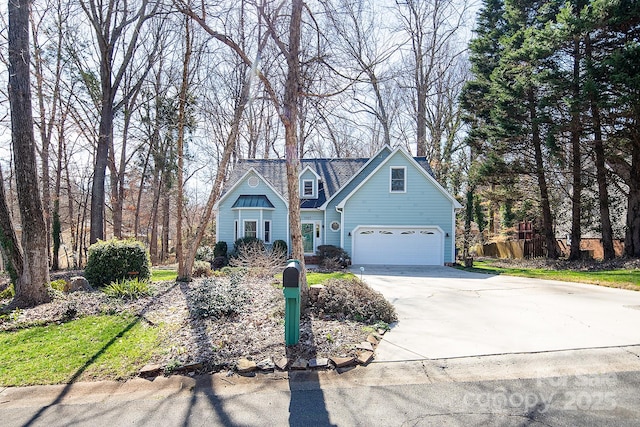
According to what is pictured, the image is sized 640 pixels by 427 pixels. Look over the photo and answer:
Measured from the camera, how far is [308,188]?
19297 mm

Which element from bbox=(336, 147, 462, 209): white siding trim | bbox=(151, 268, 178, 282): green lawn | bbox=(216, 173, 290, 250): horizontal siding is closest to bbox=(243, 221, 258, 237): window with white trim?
bbox=(216, 173, 290, 250): horizontal siding

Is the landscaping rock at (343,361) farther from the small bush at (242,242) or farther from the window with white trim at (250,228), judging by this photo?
the window with white trim at (250,228)

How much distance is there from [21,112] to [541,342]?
9.94 meters

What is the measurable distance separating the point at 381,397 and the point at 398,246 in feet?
45.2

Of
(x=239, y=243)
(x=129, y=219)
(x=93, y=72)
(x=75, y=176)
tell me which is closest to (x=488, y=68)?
(x=239, y=243)

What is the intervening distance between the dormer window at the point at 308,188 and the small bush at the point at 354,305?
42.2ft

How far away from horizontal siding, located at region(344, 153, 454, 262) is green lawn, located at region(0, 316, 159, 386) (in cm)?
1248

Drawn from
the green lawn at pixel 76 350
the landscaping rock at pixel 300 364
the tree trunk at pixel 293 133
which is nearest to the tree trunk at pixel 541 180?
the tree trunk at pixel 293 133

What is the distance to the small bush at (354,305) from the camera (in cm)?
588

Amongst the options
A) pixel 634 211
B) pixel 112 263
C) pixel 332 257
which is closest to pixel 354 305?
pixel 112 263

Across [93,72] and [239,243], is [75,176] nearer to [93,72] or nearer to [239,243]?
[93,72]

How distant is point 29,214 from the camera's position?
7227 millimetres

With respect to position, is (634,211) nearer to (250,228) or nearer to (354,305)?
(354,305)

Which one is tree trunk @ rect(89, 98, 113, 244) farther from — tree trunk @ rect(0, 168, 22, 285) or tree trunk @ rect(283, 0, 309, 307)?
tree trunk @ rect(283, 0, 309, 307)
